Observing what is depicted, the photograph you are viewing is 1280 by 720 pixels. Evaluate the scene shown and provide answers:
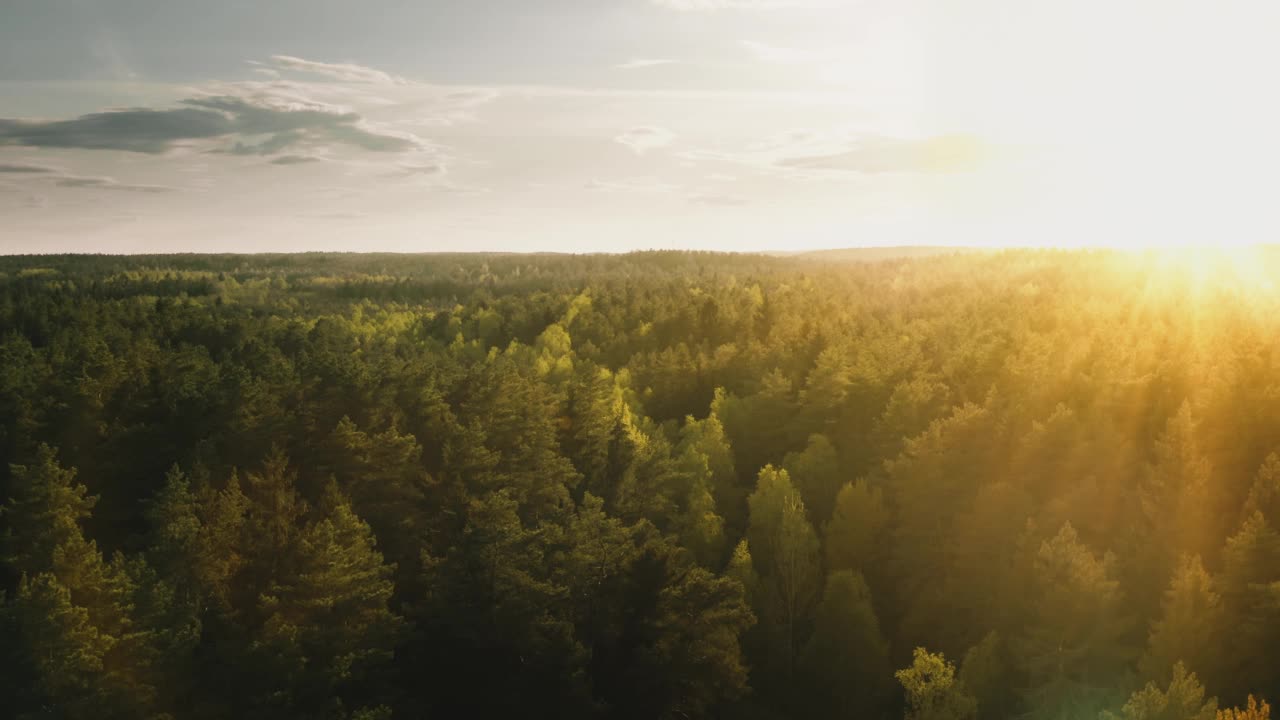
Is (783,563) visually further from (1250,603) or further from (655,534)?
(1250,603)

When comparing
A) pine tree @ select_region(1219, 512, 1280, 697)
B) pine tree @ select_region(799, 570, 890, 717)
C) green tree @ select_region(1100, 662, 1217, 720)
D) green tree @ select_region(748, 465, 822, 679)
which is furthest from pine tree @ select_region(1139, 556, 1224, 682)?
green tree @ select_region(748, 465, 822, 679)

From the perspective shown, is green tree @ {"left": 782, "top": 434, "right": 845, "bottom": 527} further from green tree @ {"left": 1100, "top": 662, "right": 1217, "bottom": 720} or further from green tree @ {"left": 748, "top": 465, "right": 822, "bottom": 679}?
green tree @ {"left": 1100, "top": 662, "right": 1217, "bottom": 720}

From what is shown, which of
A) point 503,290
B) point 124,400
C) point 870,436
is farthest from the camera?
point 503,290

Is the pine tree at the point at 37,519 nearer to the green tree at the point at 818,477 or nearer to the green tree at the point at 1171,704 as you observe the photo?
the green tree at the point at 1171,704

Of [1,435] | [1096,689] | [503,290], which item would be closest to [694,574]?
[1096,689]

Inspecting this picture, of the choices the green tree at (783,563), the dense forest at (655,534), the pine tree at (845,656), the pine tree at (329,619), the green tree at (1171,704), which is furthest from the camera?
the green tree at (783,563)

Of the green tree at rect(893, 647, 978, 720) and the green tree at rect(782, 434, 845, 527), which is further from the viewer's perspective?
the green tree at rect(782, 434, 845, 527)

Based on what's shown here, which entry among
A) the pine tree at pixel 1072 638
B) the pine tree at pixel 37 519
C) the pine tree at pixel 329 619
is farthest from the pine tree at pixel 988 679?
the pine tree at pixel 37 519

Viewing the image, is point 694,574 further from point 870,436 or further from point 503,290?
point 503,290
